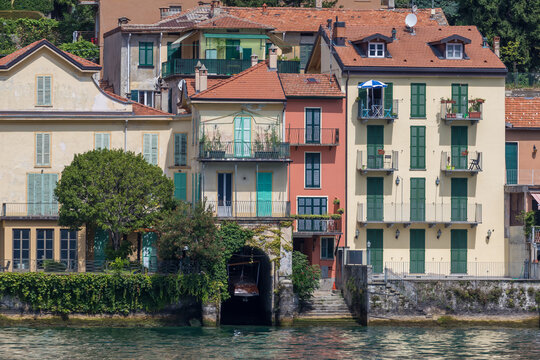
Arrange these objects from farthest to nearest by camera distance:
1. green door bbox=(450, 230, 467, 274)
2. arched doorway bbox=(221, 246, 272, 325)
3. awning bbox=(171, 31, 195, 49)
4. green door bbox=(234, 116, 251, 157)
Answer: awning bbox=(171, 31, 195, 49)
green door bbox=(450, 230, 467, 274)
green door bbox=(234, 116, 251, 157)
arched doorway bbox=(221, 246, 272, 325)

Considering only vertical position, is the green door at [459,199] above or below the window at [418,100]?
below

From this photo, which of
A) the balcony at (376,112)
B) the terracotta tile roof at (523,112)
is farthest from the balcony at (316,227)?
the terracotta tile roof at (523,112)

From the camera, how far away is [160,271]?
71000 mm

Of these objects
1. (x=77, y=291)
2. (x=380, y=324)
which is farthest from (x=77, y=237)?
(x=380, y=324)

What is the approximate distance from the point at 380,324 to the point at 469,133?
Result: 1296 cm

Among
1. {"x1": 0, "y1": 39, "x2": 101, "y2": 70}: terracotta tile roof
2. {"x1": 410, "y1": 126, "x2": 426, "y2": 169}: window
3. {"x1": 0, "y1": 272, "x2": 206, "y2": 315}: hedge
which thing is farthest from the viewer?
{"x1": 410, "y1": 126, "x2": 426, "y2": 169}: window

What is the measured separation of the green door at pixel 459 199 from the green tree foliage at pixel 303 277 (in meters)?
9.24

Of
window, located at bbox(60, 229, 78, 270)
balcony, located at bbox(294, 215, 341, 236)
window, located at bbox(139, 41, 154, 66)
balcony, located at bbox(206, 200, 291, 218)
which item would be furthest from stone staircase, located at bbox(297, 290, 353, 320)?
window, located at bbox(139, 41, 154, 66)

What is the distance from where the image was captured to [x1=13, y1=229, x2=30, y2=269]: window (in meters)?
73.4

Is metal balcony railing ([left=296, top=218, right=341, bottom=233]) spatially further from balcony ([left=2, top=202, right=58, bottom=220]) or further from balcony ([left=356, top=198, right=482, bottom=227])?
balcony ([left=2, top=202, right=58, bottom=220])

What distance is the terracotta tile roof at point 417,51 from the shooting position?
3051 inches

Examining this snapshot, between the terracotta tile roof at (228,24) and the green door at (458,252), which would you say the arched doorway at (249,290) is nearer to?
the green door at (458,252)

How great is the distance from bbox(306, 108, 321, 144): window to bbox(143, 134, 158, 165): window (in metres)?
8.20

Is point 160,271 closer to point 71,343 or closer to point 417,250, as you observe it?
point 71,343
